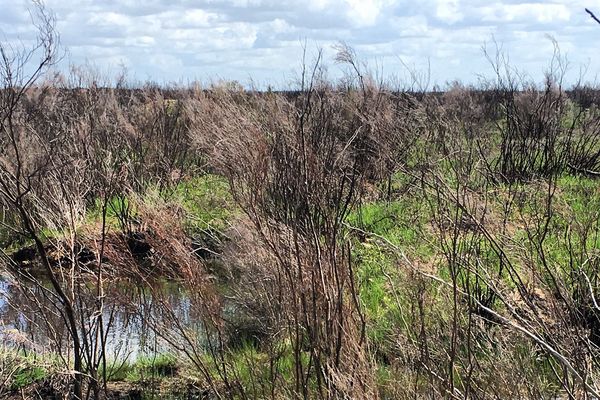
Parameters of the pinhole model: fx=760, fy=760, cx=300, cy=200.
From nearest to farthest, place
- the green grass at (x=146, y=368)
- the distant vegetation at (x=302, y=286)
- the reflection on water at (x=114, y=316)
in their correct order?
the distant vegetation at (x=302, y=286) → the reflection on water at (x=114, y=316) → the green grass at (x=146, y=368)

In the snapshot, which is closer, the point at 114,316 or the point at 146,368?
the point at 114,316

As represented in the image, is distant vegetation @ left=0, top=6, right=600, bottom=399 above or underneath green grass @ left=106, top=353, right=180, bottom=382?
above

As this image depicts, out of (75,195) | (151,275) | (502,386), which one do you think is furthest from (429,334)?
(75,195)

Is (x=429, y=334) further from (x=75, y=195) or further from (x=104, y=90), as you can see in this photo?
(x=104, y=90)

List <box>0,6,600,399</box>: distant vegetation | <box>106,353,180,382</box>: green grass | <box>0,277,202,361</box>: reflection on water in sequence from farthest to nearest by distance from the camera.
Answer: <box>106,353,180,382</box>: green grass
<box>0,277,202,361</box>: reflection on water
<box>0,6,600,399</box>: distant vegetation

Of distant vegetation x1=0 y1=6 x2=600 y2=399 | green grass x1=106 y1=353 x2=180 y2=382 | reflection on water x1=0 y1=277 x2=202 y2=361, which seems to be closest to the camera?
distant vegetation x1=0 y1=6 x2=600 y2=399

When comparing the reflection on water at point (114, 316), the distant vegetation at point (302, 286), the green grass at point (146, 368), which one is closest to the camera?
the distant vegetation at point (302, 286)

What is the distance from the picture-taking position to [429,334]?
5512mm

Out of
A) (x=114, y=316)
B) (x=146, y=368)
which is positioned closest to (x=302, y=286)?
(x=114, y=316)

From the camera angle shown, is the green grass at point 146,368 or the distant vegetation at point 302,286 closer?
the distant vegetation at point 302,286

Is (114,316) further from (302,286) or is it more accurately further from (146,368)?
(302,286)

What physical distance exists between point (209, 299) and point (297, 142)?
1.60m

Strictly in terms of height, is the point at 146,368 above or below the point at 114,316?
below

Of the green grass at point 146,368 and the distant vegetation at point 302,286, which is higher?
the distant vegetation at point 302,286
